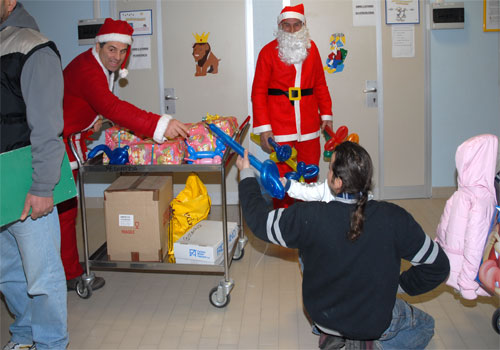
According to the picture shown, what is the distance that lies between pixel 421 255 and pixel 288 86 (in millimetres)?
2081

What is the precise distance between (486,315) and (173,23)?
3582mm

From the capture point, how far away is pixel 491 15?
4.40 m

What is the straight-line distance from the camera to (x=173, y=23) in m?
4.55

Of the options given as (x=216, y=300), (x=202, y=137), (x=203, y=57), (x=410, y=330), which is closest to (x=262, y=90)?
(x=202, y=137)

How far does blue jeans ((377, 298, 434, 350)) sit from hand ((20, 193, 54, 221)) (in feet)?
4.99

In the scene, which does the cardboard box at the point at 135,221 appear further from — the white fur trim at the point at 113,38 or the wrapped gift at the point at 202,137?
the white fur trim at the point at 113,38

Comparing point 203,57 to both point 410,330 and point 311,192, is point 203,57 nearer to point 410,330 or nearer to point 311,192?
point 311,192

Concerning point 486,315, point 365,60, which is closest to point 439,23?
point 365,60

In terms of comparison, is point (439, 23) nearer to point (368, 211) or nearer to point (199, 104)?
point (199, 104)

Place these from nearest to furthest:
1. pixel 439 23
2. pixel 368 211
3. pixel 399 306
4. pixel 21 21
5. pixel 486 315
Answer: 1. pixel 368 211
2. pixel 21 21
3. pixel 399 306
4. pixel 486 315
5. pixel 439 23

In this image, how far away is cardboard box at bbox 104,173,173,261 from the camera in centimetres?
282

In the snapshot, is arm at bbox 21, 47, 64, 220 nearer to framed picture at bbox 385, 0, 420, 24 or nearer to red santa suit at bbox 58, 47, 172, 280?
red santa suit at bbox 58, 47, 172, 280

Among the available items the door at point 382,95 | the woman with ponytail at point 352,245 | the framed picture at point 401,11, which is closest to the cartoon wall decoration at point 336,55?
the door at point 382,95

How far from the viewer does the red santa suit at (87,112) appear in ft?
8.60
